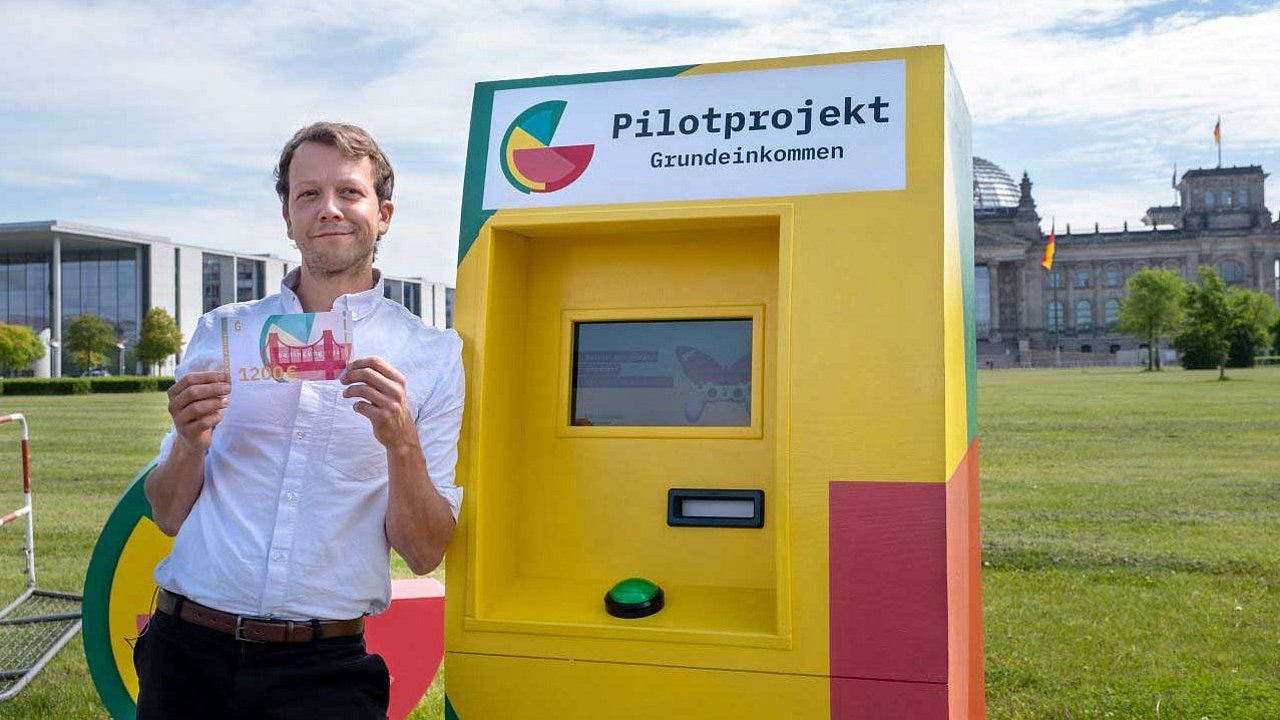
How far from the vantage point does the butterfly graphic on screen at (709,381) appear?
2.59 m

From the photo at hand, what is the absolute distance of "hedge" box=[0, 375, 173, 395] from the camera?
39.2 metres

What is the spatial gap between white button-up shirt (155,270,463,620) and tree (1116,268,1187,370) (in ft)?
214

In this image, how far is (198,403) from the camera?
2.05 metres

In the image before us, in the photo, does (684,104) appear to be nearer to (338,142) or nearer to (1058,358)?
(338,142)

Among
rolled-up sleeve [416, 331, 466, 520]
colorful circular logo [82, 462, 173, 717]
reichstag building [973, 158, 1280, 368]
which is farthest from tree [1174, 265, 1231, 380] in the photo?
rolled-up sleeve [416, 331, 466, 520]

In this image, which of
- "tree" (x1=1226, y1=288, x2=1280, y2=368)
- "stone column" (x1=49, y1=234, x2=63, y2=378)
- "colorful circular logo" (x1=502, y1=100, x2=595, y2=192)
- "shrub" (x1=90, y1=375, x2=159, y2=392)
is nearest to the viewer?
"colorful circular logo" (x1=502, y1=100, x2=595, y2=192)

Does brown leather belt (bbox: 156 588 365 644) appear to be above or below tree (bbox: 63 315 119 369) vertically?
below

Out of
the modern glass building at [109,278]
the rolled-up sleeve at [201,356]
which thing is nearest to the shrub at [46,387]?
the modern glass building at [109,278]

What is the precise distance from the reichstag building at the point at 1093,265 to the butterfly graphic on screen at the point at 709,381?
289ft

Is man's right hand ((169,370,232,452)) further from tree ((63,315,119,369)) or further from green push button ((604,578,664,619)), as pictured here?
tree ((63,315,119,369))

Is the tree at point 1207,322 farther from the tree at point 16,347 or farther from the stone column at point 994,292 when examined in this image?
the tree at point 16,347

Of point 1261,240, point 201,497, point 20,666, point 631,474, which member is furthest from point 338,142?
point 1261,240

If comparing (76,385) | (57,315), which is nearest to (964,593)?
(76,385)

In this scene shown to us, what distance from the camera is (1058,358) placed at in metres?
80.7
